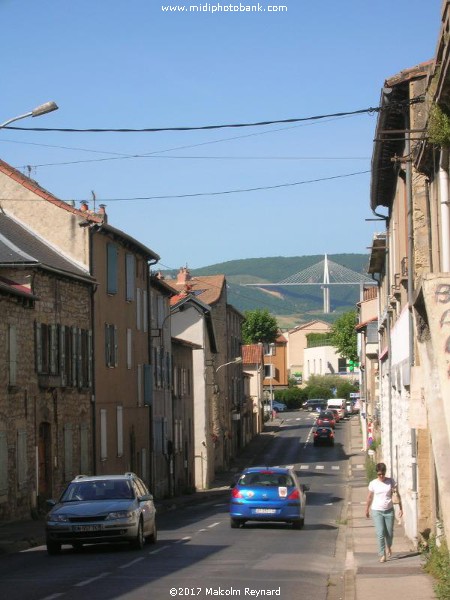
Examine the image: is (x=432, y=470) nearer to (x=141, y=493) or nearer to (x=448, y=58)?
(x=141, y=493)

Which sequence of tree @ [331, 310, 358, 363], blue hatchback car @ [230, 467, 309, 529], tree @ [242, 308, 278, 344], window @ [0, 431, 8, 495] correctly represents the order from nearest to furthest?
1. blue hatchback car @ [230, 467, 309, 529]
2. window @ [0, 431, 8, 495]
3. tree @ [331, 310, 358, 363]
4. tree @ [242, 308, 278, 344]

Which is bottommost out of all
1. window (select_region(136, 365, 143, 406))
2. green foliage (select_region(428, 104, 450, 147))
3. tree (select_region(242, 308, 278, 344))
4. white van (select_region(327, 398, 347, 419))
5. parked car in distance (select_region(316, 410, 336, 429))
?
parked car in distance (select_region(316, 410, 336, 429))

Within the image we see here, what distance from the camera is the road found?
14.5m

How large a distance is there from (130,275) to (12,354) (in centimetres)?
1441

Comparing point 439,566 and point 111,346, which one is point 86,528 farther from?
point 111,346

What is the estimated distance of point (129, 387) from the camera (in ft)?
147

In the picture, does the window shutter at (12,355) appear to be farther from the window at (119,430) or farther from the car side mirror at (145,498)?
the window at (119,430)

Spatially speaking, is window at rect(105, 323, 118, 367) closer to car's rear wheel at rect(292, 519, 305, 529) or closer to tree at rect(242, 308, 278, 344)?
car's rear wheel at rect(292, 519, 305, 529)

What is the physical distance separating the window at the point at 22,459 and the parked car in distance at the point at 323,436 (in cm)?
5410

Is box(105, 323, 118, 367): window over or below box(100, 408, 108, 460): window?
over

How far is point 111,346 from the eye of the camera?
4234 centimetres

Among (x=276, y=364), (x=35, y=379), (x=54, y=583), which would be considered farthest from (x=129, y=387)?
(x=276, y=364)

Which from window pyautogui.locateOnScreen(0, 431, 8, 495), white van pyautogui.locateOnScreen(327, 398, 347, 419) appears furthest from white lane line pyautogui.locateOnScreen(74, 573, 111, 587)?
white van pyautogui.locateOnScreen(327, 398, 347, 419)

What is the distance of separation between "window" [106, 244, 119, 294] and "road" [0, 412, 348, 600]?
11.4m
